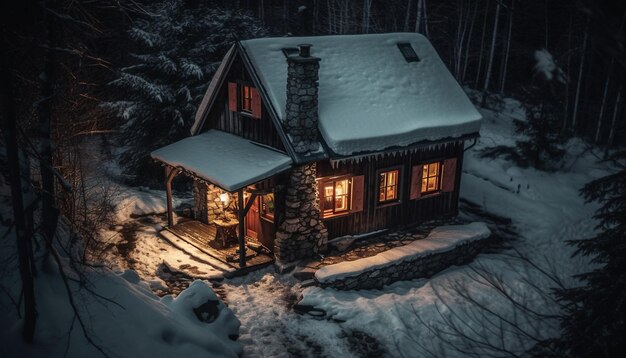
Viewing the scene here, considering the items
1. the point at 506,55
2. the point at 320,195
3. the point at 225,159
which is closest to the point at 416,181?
the point at 320,195

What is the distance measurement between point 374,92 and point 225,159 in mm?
5386

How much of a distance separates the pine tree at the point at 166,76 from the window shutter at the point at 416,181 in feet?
32.7

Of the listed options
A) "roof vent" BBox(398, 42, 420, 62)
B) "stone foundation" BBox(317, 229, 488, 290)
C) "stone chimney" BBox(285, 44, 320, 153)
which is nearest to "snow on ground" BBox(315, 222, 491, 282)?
"stone foundation" BBox(317, 229, 488, 290)

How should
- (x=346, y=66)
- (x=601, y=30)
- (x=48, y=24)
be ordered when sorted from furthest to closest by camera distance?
(x=346, y=66) < (x=48, y=24) < (x=601, y=30)

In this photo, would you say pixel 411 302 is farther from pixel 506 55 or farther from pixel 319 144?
pixel 506 55

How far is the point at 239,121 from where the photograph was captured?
53.3 feet

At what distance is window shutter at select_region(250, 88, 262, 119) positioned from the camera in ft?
49.4

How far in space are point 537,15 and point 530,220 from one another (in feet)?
57.3

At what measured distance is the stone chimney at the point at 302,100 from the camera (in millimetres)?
13172

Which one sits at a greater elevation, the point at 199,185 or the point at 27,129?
the point at 27,129

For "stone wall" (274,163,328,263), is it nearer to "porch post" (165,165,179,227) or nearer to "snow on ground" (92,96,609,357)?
"snow on ground" (92,96,609,357)

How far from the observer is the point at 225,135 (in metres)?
16.8

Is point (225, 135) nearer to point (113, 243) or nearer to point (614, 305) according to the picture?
point (113, 243)

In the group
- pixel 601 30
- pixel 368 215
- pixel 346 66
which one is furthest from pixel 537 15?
pixel 601 30
